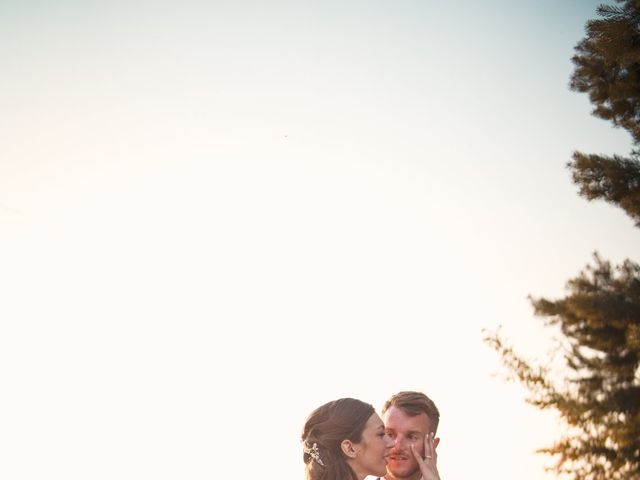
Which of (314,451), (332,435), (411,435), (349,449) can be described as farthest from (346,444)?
(411,435)

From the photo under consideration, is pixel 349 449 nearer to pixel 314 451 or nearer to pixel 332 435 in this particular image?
pixel 332 435

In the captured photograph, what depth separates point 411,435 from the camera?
5734 millimetres

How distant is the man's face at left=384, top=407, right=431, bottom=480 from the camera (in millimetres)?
5578

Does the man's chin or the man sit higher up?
the man

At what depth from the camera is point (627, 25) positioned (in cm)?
716

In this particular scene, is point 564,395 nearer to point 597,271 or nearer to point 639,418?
point 639,418

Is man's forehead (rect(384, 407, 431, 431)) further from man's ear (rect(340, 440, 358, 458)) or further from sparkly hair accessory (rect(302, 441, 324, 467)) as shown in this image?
sparkly hair accessory (rect(302, 441, 324, 467))

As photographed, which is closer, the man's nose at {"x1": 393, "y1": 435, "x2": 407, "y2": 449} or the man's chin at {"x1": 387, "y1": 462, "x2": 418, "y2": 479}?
the man's chin at {"x1": 387, "y1": 462, "x2": 418, "y2": 479}

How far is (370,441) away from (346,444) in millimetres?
229

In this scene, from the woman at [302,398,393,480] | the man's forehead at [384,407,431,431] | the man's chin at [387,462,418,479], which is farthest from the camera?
the man's forehead at [384,407,431,431]

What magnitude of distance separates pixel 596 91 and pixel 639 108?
2.30 feet

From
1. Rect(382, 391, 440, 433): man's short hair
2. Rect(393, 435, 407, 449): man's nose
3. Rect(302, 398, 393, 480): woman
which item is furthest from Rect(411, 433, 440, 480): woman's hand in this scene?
Rect(302, 398, 393, 480): woman

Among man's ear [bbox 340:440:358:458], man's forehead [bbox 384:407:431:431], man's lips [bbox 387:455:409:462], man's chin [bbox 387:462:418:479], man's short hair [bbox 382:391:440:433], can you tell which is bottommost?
man's chin [bbox 387:462:418:479]

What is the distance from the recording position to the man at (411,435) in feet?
18.2
